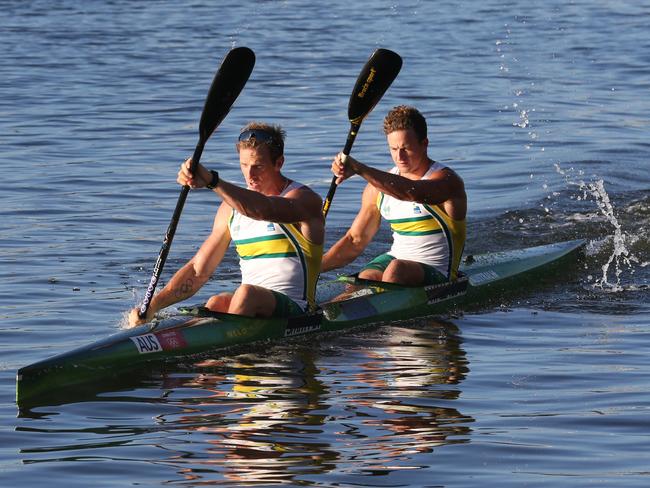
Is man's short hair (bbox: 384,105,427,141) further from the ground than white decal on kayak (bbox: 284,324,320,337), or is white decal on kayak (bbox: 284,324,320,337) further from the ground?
man's short hair (bbox: 384,105,427,141)

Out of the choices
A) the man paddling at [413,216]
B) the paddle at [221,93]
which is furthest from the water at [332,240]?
the paddle at [221,93]

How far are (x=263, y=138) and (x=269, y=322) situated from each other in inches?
49.5

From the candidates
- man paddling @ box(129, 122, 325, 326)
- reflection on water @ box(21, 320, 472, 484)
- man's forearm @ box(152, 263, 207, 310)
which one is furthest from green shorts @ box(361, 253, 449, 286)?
man's forearm @ box(152, 263, 207, 310)

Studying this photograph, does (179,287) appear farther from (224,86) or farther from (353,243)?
(353,243)

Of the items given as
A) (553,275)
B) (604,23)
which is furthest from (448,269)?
(604,23)

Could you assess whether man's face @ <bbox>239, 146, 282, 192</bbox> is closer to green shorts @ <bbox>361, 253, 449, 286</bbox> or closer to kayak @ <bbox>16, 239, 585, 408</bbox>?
kayak @ <bbox>16, 239, 585, 408</bbox>

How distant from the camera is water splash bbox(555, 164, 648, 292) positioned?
1166cm

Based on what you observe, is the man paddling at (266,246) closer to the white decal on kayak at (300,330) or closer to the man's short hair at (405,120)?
the white decal on kayak at (300,330)

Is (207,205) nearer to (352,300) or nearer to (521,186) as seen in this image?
(521,186)

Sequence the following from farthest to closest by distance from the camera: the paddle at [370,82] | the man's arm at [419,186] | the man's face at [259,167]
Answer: the paddle at [370,82] < the man's arm at [419,186] < the man's face at [259,167]

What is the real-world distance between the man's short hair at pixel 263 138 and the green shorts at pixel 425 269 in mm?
1867

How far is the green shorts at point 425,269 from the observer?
10.3 meters

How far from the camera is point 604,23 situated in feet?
99.0

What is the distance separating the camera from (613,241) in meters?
13.1
